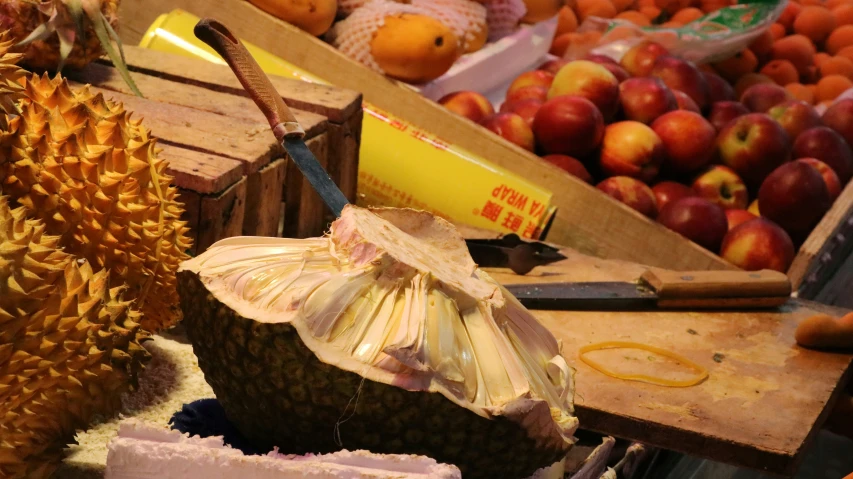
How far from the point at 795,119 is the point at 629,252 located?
1.21m

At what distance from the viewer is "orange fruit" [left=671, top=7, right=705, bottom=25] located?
4305mm

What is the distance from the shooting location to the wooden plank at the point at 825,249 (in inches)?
100

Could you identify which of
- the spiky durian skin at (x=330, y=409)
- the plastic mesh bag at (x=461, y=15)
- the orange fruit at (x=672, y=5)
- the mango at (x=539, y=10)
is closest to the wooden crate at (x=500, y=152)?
the plastic mesh bag at (x=461, y=15)

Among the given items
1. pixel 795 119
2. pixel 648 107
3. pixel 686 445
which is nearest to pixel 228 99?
pixel 686 445

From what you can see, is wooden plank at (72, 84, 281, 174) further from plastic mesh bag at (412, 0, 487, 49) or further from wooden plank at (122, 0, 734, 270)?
plastic mesh bag at (412, 0, 487, 49)

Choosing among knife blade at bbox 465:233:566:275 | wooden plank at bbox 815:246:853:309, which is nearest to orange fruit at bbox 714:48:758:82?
wooden plank at bbox 815:246:853:309

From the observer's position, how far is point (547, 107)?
9.48 ft

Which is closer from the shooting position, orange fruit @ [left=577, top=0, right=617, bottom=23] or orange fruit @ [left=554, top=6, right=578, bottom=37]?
orange fruit @ [left=554, top=6, right=578, bottom=37]

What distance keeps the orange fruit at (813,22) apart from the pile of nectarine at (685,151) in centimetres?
127

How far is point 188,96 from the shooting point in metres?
1.88

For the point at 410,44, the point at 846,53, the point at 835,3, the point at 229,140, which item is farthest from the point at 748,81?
the point at 229,140

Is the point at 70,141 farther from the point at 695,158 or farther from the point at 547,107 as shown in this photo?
the point at 695,158

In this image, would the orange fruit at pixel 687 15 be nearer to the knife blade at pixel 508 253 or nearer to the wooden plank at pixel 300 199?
the knife blade at pixel 508 253

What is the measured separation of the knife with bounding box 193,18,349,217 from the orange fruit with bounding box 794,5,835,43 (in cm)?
394
